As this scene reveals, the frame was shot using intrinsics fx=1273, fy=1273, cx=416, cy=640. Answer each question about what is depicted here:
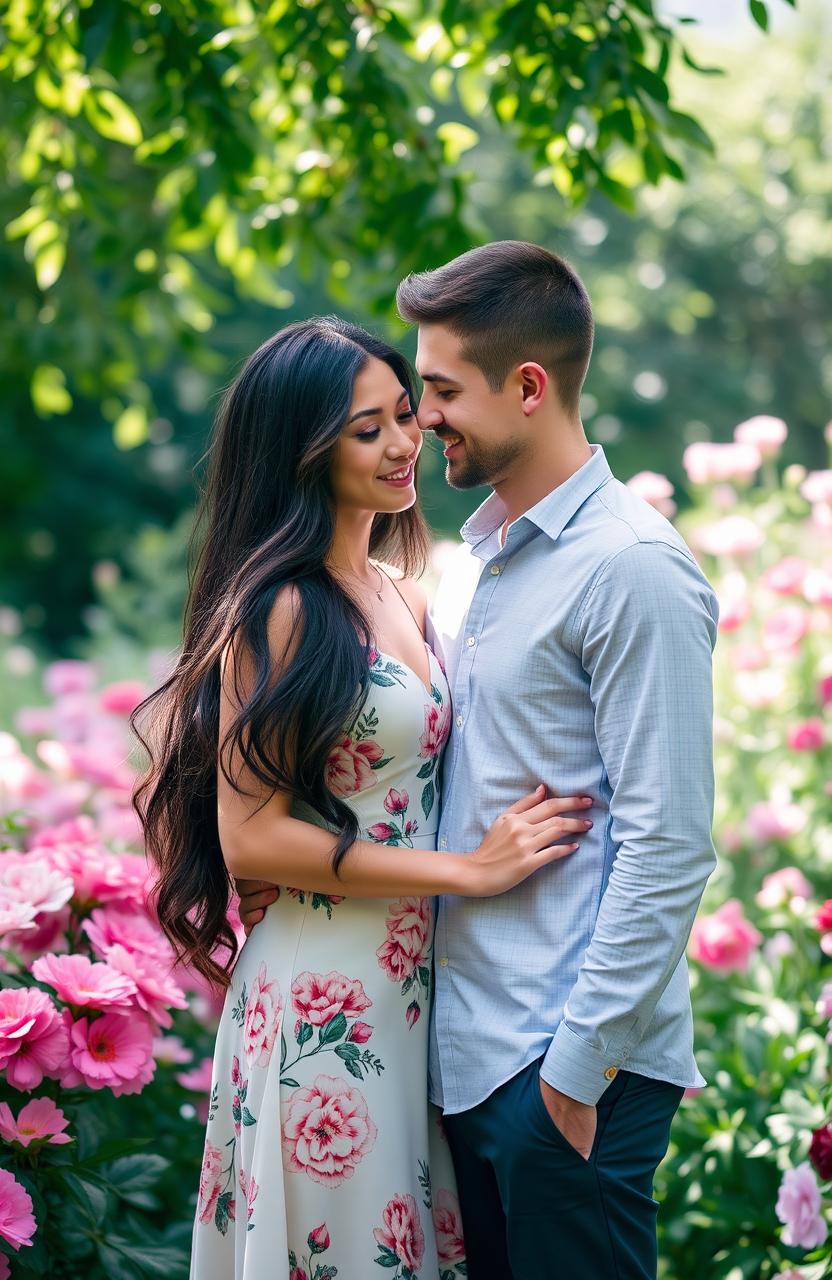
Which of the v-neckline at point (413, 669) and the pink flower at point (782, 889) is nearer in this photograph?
the v-neckline at point (413, 669)

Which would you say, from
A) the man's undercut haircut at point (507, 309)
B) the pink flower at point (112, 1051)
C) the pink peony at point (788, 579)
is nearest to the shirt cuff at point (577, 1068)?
the pink flower at point (112, 1051)

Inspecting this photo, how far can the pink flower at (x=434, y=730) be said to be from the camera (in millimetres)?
2252

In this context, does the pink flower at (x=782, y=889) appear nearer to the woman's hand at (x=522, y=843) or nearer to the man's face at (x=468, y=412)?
the woman's hand at (x=522, y=843)

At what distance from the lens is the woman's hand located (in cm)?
205

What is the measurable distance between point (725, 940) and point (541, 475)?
5.37 feet

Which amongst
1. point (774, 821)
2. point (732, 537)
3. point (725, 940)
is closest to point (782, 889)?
point (725, 940)

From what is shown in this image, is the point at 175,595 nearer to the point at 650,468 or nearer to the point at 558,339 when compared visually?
the point at 558,339

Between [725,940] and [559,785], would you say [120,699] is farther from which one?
[559,785]

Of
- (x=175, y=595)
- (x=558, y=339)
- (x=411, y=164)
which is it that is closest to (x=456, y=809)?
(x=558, y=339)

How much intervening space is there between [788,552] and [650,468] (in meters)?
12.7

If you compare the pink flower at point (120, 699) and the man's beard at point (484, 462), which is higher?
the man's beard at point (484, 462)

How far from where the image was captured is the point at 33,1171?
2.30 meters

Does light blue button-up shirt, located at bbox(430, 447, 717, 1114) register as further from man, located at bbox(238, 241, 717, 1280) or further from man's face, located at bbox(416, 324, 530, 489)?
man's face, located at bbox(416, 324, 530, 489)

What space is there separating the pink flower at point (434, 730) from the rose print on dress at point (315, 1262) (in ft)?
2.69
